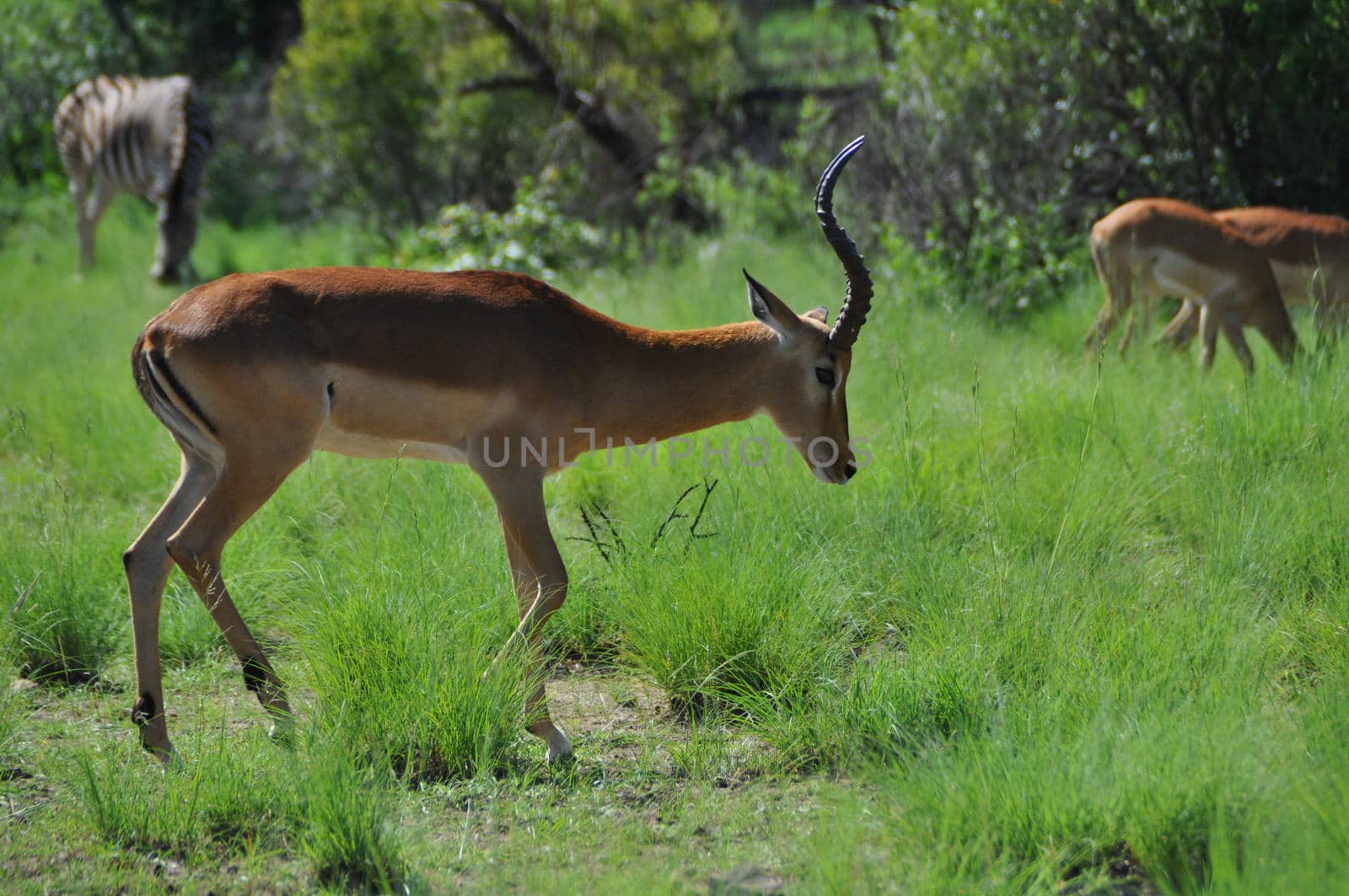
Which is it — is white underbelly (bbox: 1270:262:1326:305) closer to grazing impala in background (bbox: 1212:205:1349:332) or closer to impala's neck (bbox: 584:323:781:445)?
grazing impala in background (bbox: 1212:205:1349:332)

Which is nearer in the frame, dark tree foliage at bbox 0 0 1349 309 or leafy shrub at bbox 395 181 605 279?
dark tree foliage at bbox 0 0 1349 309

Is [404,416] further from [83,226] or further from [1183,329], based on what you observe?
[83,226]

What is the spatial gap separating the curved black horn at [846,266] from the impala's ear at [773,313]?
143mm

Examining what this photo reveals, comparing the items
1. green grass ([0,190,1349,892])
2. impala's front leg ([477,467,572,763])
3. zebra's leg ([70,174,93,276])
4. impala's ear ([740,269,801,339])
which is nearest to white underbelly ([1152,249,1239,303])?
green grass ([0,190,1349,892])

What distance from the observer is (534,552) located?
396 centimetres

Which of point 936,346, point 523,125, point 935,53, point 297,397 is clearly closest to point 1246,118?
point 935,53

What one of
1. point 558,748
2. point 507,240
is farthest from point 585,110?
point 558,748

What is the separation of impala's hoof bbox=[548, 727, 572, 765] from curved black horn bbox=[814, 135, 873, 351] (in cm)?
160

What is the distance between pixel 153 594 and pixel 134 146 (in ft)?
33.1

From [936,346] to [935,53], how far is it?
3155 mm

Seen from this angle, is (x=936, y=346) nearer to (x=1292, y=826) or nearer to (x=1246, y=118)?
(x=1246, y=118)

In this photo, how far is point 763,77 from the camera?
14312mm

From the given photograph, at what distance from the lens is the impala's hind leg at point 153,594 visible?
12.2ft

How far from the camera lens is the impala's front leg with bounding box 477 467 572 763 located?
12.7ft
